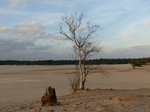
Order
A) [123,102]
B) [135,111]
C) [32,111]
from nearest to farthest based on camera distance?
1. [135,111]
2. [32,111]
3. [123,102]

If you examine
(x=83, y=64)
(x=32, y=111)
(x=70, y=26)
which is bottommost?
(x=32, y=111)

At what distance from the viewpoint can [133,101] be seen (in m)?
8.78

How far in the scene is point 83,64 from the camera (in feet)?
47.7

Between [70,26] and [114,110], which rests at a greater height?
[70,26]

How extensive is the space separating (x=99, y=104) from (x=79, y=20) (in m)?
6.59

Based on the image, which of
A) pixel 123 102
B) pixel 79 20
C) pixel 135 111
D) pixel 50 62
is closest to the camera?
pixel 135 111

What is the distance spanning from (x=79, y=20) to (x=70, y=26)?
0.63m

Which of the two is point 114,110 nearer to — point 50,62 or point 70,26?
Result: point 70,26

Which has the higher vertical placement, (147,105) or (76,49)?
(76,49)

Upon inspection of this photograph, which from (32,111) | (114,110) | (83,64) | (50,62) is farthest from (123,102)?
(50,62)

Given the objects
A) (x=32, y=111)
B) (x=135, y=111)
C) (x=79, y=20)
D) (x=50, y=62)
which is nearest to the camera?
(x=135, y=111)

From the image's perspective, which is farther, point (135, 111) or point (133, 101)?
point (133, 101)

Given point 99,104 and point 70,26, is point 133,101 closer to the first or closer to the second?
point 99,104

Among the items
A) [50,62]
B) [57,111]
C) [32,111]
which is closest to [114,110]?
[57,111]
